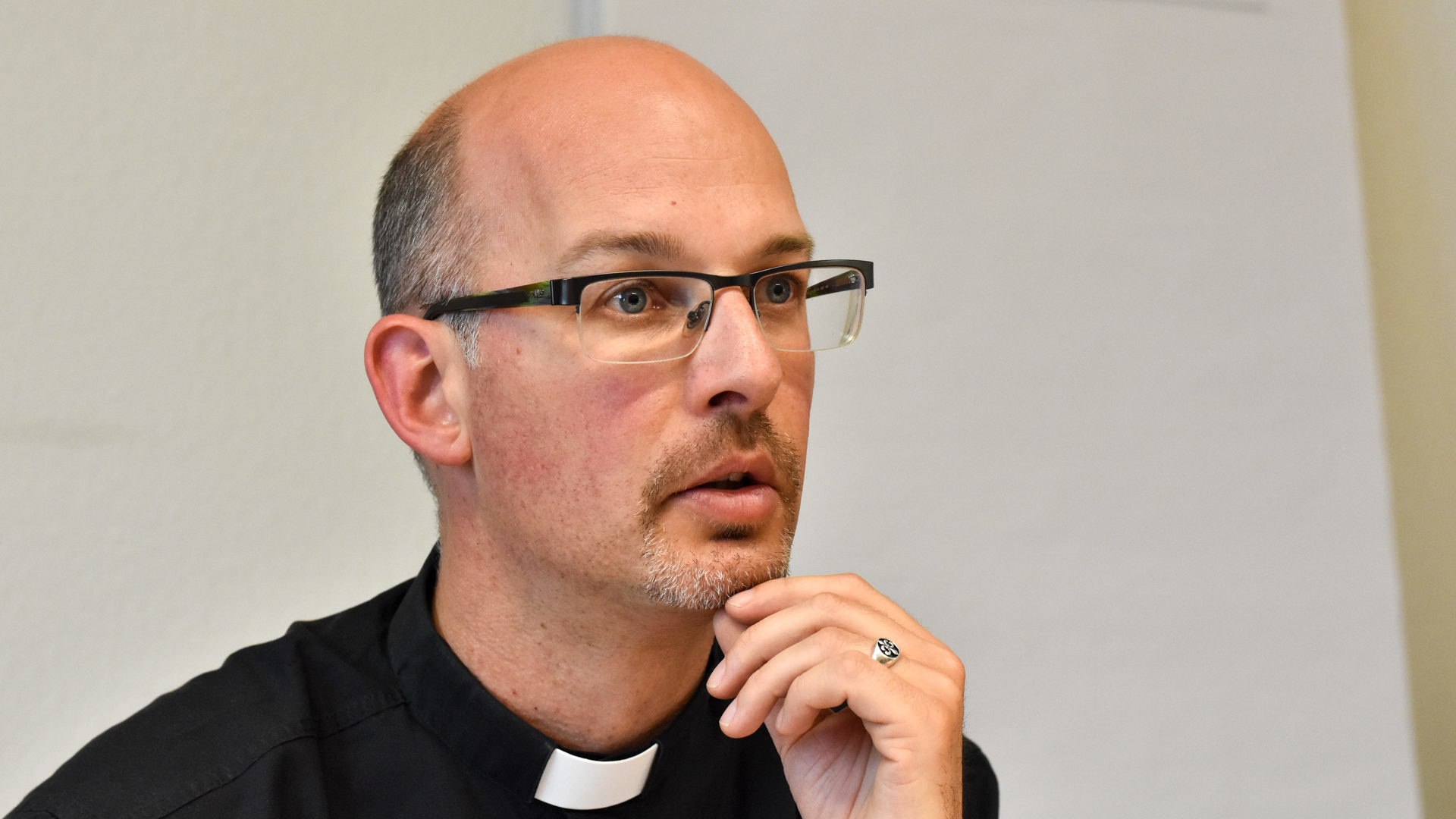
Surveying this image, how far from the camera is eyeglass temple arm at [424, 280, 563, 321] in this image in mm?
1348

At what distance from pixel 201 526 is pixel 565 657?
894mm

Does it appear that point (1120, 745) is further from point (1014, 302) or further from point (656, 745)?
point (656, 745)

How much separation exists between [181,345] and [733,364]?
1176 mm

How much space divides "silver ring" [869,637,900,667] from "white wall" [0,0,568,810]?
1.14 m

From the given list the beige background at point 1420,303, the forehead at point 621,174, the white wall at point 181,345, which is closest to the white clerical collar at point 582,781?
the forehead at point 621,174

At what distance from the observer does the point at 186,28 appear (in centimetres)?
204

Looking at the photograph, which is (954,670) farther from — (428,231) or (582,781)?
(428,231)

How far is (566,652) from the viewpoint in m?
1.46

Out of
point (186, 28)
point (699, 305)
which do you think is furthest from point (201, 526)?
point (699, 305)

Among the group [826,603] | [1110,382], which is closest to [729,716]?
[826,603]

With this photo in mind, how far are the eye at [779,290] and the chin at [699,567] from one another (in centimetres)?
Result: 30

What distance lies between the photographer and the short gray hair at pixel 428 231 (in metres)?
1.47

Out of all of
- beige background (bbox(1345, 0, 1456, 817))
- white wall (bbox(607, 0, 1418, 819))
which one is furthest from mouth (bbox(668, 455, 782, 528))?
beige background (bbox(1345, 0, 1456, 817))

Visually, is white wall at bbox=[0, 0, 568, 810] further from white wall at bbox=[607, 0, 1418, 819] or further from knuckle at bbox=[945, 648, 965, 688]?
knuckle at bbox=[945, 648, 965, 688]
